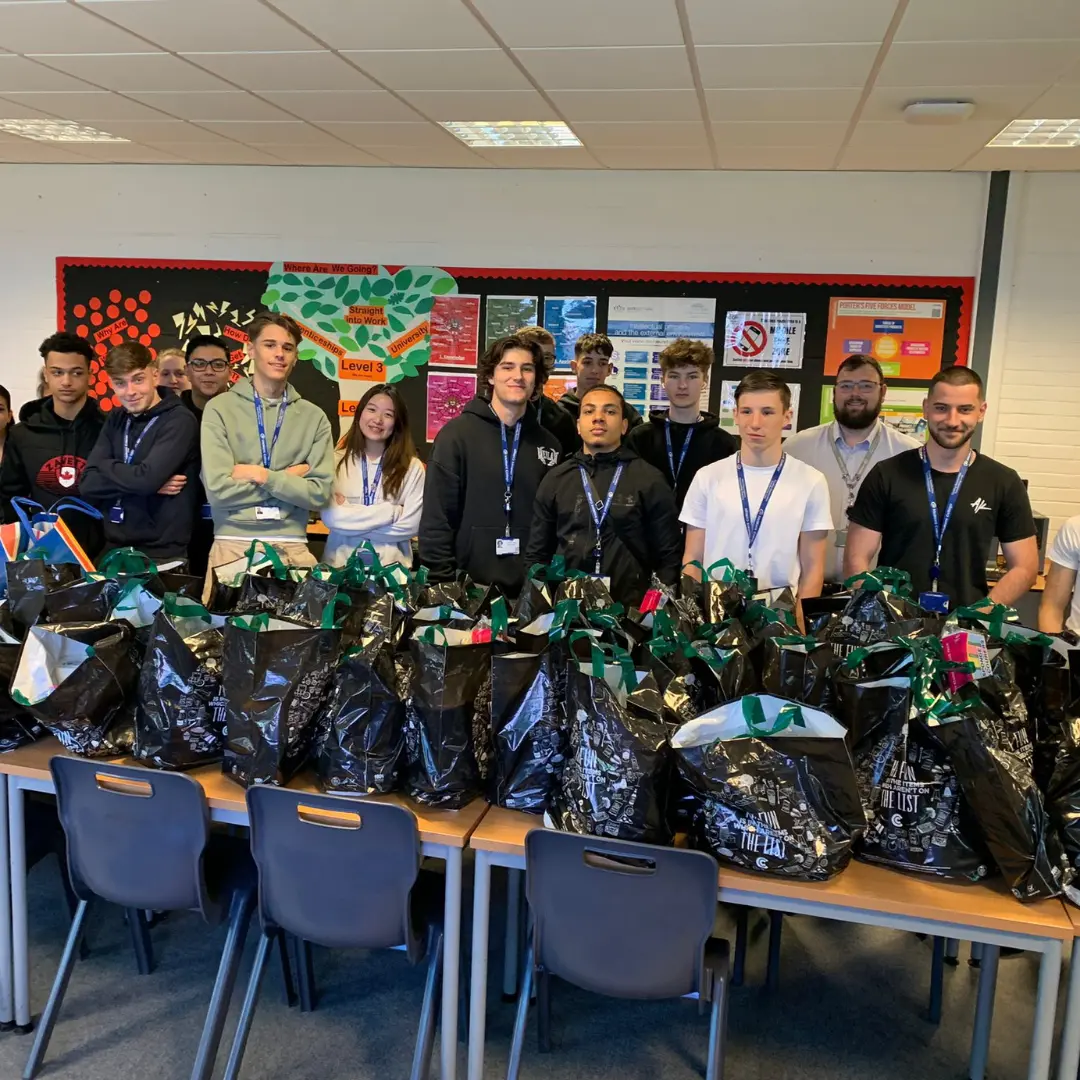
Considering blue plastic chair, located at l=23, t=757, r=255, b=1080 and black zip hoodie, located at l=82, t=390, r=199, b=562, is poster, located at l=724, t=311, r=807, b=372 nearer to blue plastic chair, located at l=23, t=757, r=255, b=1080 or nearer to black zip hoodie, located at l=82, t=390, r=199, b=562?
black zip hoodie, located at l=82, t=390, r=199, b=562

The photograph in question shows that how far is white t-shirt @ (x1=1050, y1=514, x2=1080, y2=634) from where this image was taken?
2.72 m

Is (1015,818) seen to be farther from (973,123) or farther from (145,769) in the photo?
(973,123)

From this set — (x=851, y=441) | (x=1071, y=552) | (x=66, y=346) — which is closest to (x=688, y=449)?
(x=851, y=441)

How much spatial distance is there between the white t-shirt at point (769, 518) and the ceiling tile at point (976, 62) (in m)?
1.39

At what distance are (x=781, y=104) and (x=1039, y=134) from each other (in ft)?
3.95

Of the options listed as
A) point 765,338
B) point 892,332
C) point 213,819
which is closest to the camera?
point 213,819

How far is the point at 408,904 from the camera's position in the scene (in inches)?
69.3

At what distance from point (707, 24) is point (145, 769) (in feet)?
8.56

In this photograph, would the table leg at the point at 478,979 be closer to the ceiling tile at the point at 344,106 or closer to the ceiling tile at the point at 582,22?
the ceiling tile at the point at 582,22

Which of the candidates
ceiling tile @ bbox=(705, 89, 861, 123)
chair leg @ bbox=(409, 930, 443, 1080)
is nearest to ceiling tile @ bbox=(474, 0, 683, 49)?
ceiling tile @ bbox=(705, 89, 861, 123)

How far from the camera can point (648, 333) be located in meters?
4.88

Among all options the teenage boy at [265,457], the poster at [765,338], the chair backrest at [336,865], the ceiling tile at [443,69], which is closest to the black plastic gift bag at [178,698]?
the chair backrest at [336,865]

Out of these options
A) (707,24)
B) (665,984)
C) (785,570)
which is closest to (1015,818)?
(665,984)

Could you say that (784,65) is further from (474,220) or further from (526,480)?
(474,220)
